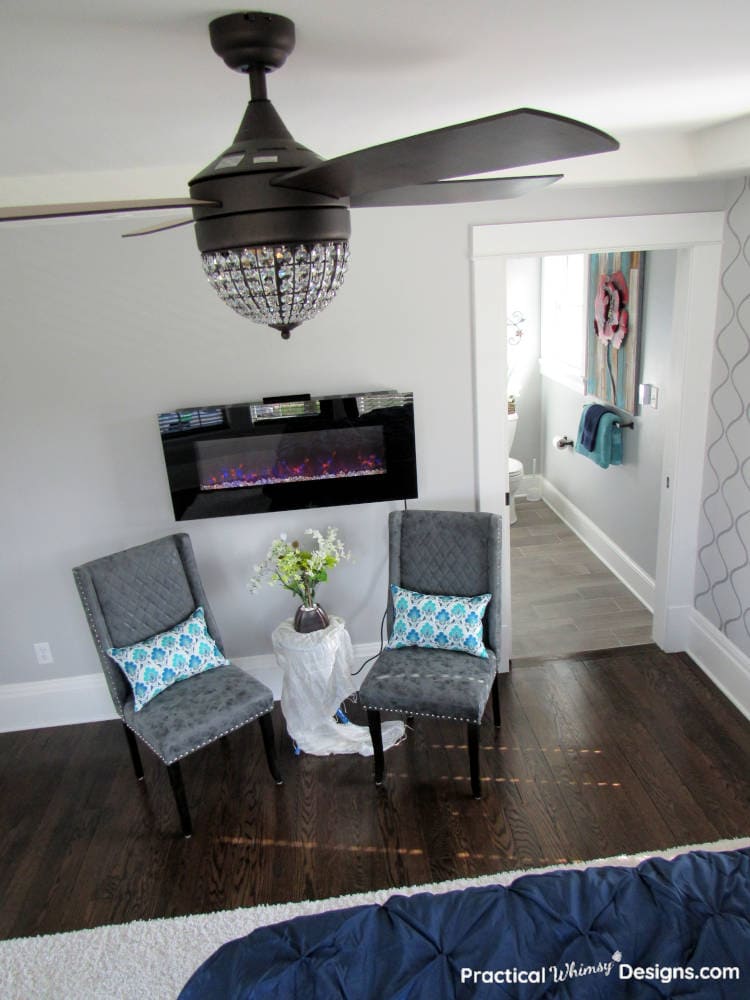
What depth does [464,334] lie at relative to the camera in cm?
323

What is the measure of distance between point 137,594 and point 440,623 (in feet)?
4.35

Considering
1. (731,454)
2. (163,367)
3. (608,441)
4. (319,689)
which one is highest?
(163,367)

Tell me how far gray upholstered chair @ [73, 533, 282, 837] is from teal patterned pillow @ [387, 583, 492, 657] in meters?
0.67

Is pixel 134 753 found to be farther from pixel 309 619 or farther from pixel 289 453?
pixel 289 453

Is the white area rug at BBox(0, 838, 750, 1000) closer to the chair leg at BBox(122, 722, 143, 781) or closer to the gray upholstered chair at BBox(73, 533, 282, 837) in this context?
the gray upholstered chair at BBox(73, 533, 282, 837)

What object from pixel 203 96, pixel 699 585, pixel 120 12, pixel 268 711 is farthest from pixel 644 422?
pixel 120 12

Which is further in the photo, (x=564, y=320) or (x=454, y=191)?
(x=564, y=320)

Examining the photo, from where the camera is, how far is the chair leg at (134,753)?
3.07 meters

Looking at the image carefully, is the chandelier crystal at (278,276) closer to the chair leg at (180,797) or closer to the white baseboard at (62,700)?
the chair leg at (180,797)

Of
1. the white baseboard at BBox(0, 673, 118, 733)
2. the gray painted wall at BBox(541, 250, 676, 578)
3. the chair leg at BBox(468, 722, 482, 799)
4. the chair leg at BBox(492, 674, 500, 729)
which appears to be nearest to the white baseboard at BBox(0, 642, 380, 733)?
the white baseboard at BBox(0, 673, 118, 733)

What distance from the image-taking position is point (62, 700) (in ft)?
11.7

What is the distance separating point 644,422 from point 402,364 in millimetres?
1736

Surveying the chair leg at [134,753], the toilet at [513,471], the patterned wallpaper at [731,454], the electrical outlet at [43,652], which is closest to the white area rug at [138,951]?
the chair leg at [134,753]

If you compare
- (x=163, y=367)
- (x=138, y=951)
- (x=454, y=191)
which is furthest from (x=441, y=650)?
(x=454, y=191)
